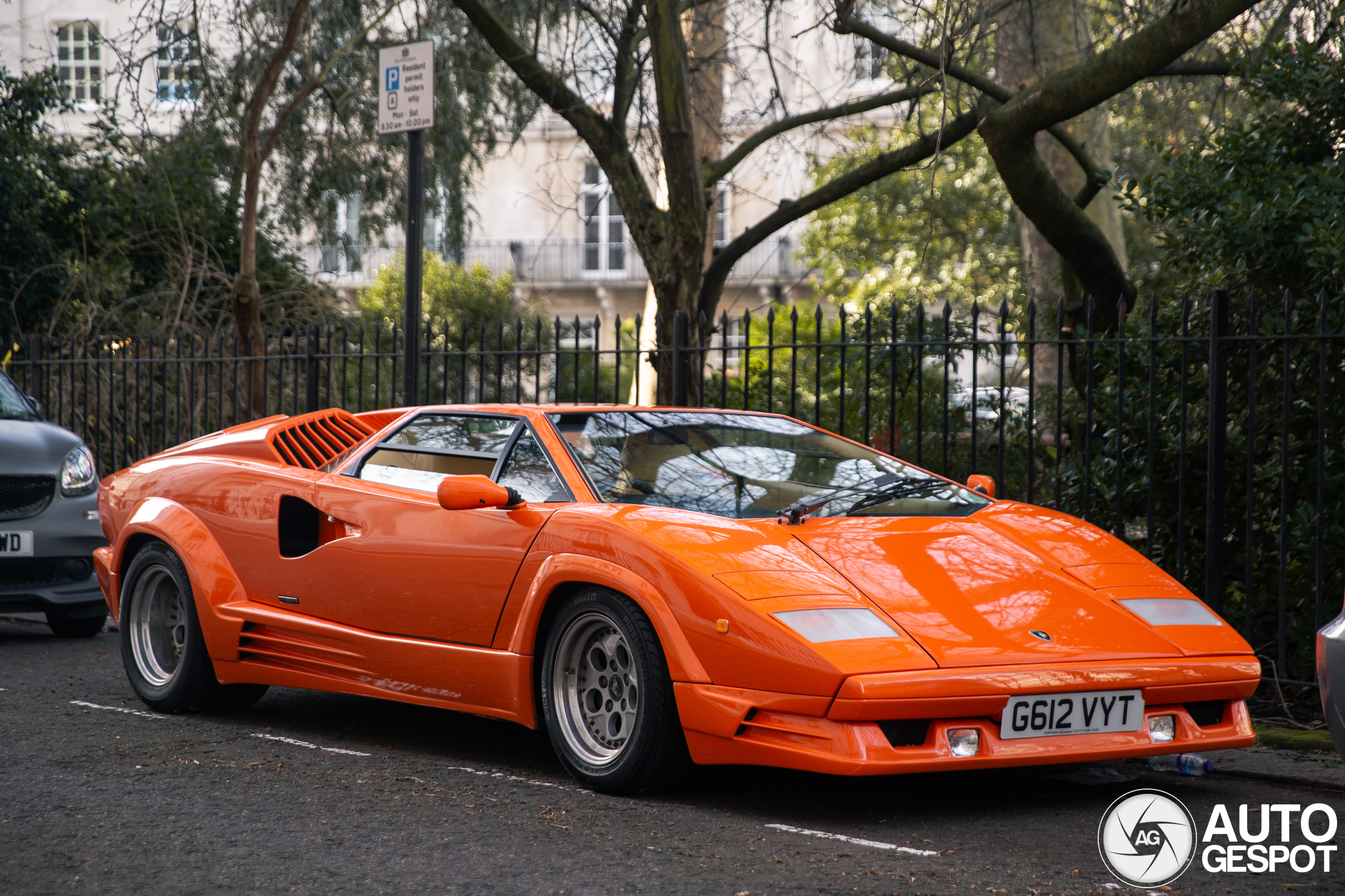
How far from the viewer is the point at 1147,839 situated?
4.17m

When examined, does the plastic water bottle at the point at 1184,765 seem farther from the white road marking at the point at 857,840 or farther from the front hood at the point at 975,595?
the white road marking at the point at 857,840

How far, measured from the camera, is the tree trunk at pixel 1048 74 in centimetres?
1342

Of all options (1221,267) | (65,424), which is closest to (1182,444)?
(1221,267)

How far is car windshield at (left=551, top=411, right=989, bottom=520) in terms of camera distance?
509cm

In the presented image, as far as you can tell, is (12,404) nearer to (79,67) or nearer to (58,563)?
(58,563)

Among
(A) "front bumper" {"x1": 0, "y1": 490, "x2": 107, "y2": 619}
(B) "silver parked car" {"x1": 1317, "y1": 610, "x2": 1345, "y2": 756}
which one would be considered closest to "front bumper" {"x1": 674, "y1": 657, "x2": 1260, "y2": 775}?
(B) "silver parked car" {"x1": 1317, "y1": 610, "x2": 1345, "y2": 756}

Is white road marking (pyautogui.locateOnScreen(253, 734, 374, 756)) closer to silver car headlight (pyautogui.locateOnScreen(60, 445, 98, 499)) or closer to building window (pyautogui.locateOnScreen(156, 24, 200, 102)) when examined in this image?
silver car headlight (pyautogui.locateOnScreen(60, 445, 98, 499))

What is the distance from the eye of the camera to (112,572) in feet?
22.0

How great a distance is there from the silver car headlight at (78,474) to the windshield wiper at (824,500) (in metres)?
5.45

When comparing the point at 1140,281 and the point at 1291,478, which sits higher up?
the point at 1140,281

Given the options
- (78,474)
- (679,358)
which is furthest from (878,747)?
(78,474)

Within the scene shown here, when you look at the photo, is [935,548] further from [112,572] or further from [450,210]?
[450,210]

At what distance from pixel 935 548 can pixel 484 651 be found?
1594mm

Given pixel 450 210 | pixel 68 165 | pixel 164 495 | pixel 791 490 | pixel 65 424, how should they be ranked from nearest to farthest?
pixel 791 490, pixel 164 495, pixel 65 424, pixel 68 165, pixel 450 210
